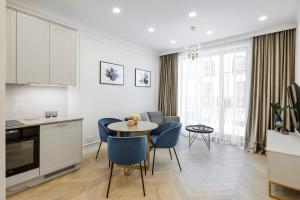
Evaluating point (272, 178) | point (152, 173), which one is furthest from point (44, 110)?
point (272, 178)

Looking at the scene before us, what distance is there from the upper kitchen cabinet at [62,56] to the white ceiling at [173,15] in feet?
1.42

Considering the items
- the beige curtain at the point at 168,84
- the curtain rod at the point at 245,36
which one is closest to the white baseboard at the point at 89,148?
the beige curtain at the point at 168,84

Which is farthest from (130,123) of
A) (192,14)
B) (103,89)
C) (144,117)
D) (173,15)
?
(192,14)

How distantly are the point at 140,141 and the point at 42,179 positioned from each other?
1.62m

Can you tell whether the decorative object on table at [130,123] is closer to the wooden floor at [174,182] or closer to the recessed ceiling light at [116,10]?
the wooden floor at [174,182]

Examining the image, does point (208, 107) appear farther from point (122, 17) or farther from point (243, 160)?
point (122, 17)

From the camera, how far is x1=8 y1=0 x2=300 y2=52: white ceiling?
2.59 meters

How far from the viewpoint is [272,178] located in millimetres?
2051

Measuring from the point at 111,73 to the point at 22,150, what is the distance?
2.41 m

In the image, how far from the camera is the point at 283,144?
7.36ft

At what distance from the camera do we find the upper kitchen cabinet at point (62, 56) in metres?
2.69

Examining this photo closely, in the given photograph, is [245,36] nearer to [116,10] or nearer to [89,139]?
[116,10]

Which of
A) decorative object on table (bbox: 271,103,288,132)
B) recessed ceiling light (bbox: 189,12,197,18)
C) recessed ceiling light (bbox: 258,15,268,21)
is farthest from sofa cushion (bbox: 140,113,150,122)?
recessed ceiling light (bbox: 258,15,268,21)

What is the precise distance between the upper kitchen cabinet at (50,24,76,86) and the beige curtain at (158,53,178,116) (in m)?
3.11
